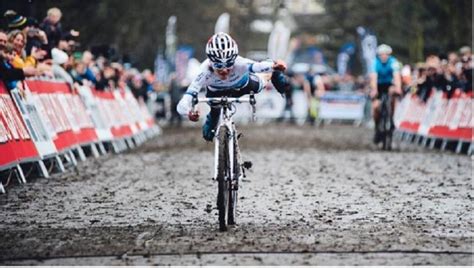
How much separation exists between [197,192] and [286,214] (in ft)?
9.64

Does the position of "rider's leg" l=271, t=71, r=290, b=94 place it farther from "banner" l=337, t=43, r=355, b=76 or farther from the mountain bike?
"banner" l=337, t=43, r=355, b=76

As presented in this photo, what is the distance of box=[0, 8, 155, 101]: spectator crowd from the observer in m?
15.1

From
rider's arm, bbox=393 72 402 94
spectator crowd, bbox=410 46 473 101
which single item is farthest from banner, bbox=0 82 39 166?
spectator crowd, bbox=410 46 473 101

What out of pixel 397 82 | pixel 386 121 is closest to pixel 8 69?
pixel 397 82

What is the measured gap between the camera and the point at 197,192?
45.6 feet

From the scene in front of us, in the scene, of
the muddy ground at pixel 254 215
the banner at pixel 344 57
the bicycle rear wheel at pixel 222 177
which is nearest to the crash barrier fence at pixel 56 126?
the muddy ground at pixel 254 215

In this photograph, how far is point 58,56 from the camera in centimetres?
1934

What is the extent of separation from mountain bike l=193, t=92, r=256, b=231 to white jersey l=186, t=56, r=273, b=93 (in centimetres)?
22

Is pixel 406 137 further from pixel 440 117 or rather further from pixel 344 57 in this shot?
pixel 344 57

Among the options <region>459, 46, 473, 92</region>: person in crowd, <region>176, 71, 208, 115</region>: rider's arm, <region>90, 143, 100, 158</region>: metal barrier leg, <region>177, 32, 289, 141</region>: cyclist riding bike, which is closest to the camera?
<region>177, 32, 289, 141</region>: cyclist riding bike

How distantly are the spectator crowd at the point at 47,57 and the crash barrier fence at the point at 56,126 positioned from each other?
0.24 m

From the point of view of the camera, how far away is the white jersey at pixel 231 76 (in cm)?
1073

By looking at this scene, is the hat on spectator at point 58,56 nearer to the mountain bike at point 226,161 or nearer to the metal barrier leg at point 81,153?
the metal barrier leg at point 81,153

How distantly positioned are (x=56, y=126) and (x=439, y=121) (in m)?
10.9
